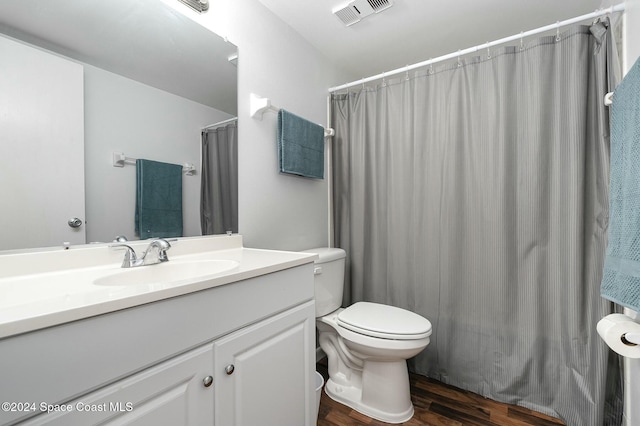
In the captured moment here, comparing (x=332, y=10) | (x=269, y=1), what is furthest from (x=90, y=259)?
(x=332, y=10)

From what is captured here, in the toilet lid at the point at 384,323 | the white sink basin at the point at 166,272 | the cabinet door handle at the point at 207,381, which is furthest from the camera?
the toilet lid at the point at 384,323

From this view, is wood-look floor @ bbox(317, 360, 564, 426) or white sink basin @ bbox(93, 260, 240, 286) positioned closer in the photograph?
white sink basin @ bbox(93, 260, 240, 286)

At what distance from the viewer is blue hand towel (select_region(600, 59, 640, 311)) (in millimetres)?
782

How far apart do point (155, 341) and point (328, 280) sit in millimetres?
1080

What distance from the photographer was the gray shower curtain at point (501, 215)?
1.31 m

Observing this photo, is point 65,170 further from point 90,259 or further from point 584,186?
point 584,186

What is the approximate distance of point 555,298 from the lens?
137cm

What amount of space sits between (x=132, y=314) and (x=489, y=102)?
1839 mm

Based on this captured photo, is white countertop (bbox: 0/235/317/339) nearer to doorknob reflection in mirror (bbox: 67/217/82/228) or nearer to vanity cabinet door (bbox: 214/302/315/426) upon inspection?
doorknob reflection in mirror (bbox: 67/217/82/228)

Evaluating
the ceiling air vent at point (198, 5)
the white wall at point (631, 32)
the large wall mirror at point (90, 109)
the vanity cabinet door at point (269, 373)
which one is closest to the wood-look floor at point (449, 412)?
Result: the vanity cabinet door at point (269, 373)

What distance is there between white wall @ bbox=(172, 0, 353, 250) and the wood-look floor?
91 cm

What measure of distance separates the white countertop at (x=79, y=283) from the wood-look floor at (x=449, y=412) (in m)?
0.94

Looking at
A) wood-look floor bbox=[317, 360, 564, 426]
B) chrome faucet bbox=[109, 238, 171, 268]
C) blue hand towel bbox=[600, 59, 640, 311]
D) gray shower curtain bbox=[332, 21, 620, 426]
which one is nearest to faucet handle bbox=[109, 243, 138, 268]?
chrome faucet bbox=[109, 238, 171, 268]

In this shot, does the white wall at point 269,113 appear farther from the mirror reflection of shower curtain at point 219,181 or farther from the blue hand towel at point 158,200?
the blue hand towel at point 158,200
